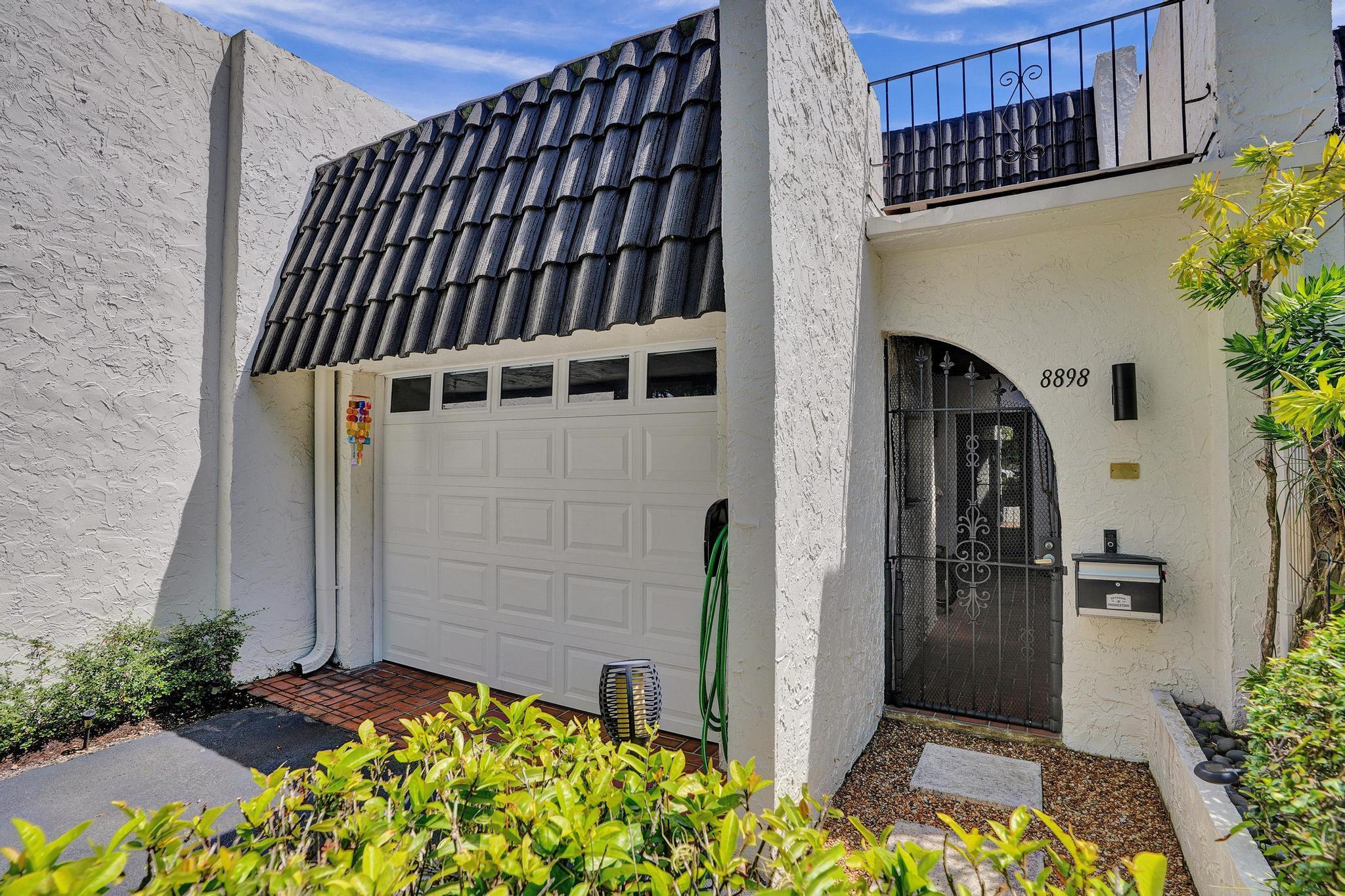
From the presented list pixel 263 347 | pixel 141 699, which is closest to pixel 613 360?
pixel 263 347

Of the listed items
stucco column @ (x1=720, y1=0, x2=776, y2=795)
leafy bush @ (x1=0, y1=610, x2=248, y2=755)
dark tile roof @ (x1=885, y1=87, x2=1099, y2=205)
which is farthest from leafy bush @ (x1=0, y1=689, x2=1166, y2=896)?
dark tile roof @ (x1=885, y1=87, x2=1099, y2=205)

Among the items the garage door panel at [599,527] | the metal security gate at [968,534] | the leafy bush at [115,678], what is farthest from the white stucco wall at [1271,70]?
the leafy bush at [115,678]

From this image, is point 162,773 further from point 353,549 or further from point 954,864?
point 954,864

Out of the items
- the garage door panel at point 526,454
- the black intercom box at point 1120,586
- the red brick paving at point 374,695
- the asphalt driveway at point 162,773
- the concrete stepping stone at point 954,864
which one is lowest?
the concrete stepping stone at point 954,864

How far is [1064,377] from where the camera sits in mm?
4566

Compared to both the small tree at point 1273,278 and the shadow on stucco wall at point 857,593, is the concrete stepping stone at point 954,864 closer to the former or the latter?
the shadow on stucco wall at point 857,593

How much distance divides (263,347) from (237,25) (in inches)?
121

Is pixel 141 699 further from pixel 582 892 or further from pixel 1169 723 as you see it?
pixel 1169 723

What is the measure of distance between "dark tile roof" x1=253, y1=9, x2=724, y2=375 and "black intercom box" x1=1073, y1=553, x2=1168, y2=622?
320 cm

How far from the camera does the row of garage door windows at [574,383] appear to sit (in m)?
4.86

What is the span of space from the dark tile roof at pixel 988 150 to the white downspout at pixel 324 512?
660 centimetres

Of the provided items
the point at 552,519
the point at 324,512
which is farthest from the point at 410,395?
the point at 552,519

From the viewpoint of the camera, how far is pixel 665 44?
432cm

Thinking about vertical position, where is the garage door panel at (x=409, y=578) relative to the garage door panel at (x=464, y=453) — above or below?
below
